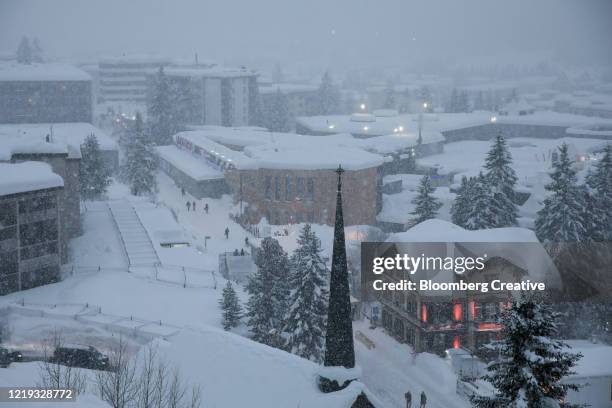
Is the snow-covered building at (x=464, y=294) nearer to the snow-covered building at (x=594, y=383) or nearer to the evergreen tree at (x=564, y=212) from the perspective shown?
the evergreen tree at (x=564, y=212)

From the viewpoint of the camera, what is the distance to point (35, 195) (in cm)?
3906

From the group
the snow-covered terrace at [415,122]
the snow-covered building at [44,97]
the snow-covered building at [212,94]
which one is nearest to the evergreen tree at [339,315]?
the snow-covered terrace at [415,122]

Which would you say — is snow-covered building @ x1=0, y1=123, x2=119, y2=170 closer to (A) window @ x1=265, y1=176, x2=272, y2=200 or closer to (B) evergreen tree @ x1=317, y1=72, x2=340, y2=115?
(A) window @ x1=265, y1=176, x2=272, y2=200

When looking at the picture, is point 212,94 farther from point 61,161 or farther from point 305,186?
point 61,161

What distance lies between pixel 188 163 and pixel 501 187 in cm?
4004

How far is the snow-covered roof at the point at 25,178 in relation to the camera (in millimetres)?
37562

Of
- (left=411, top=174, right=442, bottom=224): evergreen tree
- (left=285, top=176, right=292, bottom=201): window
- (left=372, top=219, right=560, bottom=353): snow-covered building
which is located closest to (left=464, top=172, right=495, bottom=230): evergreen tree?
(left=411, top=174, right=442, bottom=224): evergreen tree

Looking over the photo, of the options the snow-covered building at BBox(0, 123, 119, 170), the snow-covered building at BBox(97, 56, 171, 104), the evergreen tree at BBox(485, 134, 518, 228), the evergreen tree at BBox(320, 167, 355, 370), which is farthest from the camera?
the snow-covered building at BBox(97, 56, 171, 104)

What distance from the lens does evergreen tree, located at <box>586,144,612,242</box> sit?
5016 cm

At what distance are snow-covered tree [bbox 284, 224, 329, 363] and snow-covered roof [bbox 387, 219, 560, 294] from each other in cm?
883

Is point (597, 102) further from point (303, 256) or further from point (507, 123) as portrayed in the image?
point (303, 256)

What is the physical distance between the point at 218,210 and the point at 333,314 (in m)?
53.1

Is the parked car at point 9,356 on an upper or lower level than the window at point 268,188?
lower

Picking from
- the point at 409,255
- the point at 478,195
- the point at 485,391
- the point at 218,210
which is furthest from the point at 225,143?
the point at 485,391
